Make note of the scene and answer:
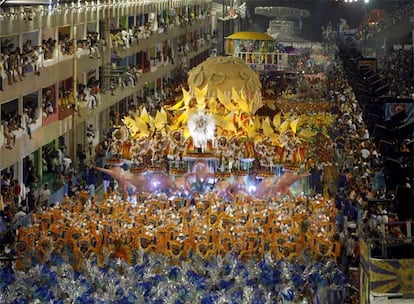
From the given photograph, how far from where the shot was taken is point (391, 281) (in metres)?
18.0

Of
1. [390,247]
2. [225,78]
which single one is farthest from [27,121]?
[390,247]

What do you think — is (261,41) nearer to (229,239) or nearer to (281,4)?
(281,4)

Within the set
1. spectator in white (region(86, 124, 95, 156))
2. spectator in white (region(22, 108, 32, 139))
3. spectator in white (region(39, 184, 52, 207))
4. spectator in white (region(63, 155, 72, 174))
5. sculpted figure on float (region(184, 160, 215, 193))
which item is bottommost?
spectator in white (region(86, 124, 95, 156))

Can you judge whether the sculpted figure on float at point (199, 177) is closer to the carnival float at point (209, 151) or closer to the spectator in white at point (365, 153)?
the carnival float at point (209, 151)

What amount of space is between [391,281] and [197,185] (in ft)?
47.6

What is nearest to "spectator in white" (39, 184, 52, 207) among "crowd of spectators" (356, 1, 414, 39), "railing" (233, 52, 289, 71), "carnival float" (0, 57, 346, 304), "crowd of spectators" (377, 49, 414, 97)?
"carnival float" (0, 57, 346, 304)

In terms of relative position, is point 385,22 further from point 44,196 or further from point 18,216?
point 18,216

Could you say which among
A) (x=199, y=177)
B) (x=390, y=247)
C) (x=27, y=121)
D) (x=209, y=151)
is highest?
(x=390, y=247)

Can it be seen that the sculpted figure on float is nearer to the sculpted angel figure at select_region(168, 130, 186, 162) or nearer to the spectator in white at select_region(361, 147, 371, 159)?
the sculpted angel figure at select_region(168, 130, 186, 162)

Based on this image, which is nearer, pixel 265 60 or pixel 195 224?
pixel 195 224

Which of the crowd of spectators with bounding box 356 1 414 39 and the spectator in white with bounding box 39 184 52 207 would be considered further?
the crowd of spectators with bounding box 356 1 414 39

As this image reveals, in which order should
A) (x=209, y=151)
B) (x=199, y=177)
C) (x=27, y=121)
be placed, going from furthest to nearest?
(x=27, y=121) → (x=209, y=151) → (x=199, y=177)

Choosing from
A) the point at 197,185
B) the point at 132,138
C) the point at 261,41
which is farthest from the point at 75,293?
the point at 261,41

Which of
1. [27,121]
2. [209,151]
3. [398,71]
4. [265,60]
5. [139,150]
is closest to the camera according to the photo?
[139,150]
